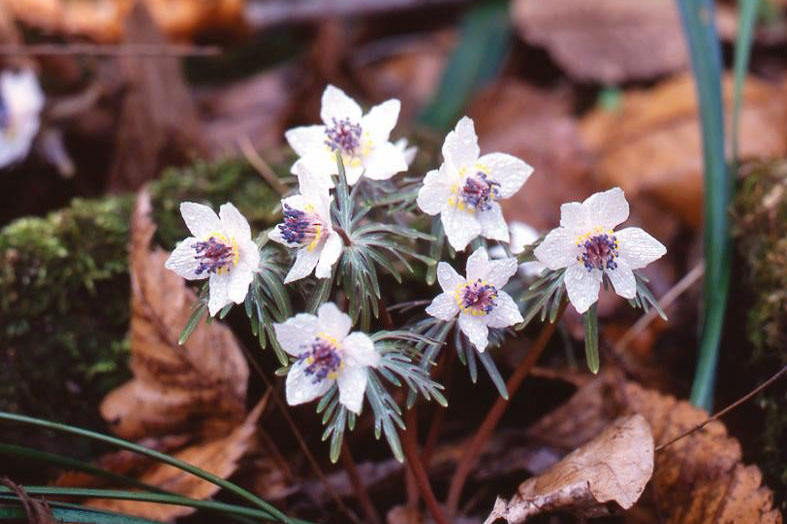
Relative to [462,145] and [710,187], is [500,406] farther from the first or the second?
[710,187]

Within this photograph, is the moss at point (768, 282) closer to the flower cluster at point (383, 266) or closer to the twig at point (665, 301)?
the twig at point (665, 301)

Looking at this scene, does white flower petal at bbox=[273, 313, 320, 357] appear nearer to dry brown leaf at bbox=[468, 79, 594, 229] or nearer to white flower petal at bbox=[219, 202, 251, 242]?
white flower petal at bbox=[219, 202, 251, 242]

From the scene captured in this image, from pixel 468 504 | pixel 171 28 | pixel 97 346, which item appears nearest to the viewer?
pixel 468 504

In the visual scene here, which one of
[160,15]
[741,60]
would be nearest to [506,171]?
[741,60]

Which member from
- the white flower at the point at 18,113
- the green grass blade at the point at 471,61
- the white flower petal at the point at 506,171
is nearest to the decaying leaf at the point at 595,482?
the white flower petal at the point at 506,171

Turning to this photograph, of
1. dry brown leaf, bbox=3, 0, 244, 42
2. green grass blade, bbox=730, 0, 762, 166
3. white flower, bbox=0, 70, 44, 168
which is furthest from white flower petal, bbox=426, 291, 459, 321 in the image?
dry brown leaf, bbox=3, 0, 244, 42

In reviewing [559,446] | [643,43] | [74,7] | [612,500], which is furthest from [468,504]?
[74,7]

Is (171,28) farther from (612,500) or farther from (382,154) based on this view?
(612,500)
